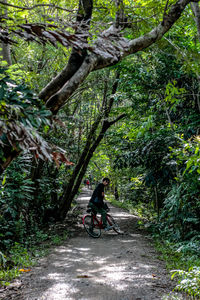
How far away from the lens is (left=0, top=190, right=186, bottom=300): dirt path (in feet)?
13.0

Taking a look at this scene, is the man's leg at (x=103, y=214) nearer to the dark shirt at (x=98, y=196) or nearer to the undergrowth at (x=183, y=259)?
the dark shirt at (x=98, y=196)

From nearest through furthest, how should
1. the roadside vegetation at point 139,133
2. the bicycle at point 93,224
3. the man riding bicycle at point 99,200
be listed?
the roadside vegetation at point 139,133
the man riding bicycle at point 99,200
the bicycle at point 93,224

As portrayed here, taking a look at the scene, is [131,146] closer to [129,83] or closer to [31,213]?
[129,83]

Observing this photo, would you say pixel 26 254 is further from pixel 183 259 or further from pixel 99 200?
pixel 183 259

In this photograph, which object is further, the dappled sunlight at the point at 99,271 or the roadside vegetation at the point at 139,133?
the roadside vegetation at the point at 139,133

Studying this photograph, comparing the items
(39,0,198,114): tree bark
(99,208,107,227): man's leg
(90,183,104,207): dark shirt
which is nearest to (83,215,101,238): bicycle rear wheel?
(99,208,107,227): man's leg

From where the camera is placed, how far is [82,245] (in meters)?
8.00

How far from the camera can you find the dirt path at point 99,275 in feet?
13.0

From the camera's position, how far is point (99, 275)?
192 inches

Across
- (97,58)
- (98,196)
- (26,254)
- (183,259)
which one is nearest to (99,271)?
(183,259)

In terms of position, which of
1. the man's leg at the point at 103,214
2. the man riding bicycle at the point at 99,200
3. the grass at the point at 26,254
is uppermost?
the man riding bicycle at the point at 99,200

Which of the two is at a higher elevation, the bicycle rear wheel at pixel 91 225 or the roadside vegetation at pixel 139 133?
the roadside vegetation at pixel 139 133

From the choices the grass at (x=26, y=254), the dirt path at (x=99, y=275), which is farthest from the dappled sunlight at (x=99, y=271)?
the grass at (x=26, y=254)

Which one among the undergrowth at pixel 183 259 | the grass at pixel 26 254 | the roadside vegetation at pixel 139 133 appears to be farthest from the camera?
the roadside vegetation at pixel 139 133
